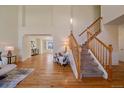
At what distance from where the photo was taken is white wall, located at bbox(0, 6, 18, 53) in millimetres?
10262

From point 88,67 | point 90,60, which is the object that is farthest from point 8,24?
point 88,67

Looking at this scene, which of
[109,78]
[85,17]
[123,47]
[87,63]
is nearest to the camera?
[109,78]

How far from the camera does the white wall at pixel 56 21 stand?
10797 millimetres

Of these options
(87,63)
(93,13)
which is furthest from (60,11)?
(87,63)

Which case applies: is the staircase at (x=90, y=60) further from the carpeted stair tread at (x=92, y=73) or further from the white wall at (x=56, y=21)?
the white wall at (x=56, y=21)


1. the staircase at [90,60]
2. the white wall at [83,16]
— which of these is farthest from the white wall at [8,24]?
the staircase at [90,60]

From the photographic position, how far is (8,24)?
10344 mm

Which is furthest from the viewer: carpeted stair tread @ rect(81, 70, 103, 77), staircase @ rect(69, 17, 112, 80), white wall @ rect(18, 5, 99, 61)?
white wall @ rect(18, 5, 99, 61)

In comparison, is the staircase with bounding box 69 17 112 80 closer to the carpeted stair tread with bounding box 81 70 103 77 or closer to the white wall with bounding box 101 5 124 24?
the carpeted stair tread with bounding box 81 70 103 77

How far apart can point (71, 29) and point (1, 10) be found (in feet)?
15.0

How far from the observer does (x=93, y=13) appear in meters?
10.9

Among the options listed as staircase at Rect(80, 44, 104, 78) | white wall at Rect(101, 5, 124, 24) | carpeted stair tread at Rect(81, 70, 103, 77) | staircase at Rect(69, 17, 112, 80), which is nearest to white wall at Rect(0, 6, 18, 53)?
staircase at Rect(69, 17, 112, 80)

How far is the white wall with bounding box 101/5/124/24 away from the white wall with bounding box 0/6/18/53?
18.6 ft
